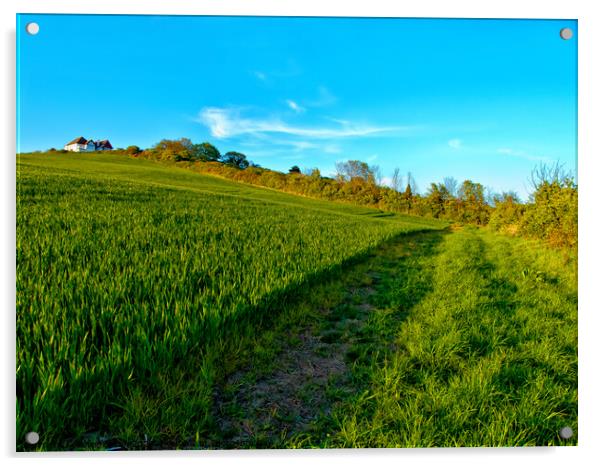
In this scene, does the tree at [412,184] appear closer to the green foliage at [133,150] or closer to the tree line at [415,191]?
the tree line at [415,191]

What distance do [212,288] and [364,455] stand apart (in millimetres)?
1609

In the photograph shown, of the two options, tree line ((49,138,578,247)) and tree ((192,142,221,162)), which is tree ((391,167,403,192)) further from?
tree ((192,142,221,162))

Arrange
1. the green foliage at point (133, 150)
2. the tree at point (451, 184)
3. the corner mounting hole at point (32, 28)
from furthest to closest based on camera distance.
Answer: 1. the tree at point (451, 184)
2. the green foliage at point (133, 150)
3. the corner mounting hole at point (32, 28)

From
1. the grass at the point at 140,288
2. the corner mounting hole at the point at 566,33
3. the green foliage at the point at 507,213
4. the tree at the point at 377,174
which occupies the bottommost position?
the grass at the point at 140,288

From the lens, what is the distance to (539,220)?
3.54m

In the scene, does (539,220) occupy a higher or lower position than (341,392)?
higher

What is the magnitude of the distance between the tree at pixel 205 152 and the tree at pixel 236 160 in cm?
7

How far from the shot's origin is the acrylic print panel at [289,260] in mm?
1980

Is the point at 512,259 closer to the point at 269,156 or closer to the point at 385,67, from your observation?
the point at 385,67

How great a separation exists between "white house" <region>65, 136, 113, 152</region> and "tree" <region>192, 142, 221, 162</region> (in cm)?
65

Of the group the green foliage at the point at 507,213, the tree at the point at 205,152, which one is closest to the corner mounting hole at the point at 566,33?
the green foliage at the point at 507,213

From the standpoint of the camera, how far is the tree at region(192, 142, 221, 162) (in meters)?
2.96

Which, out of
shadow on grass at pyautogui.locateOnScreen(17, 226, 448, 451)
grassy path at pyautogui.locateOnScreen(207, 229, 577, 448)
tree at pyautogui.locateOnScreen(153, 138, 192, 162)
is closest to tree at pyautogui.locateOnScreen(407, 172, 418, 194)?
grassy path at pyautogui.locateOnScreen(207, 229, 577, 448)

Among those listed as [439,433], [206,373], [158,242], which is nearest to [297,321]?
[206,373]
